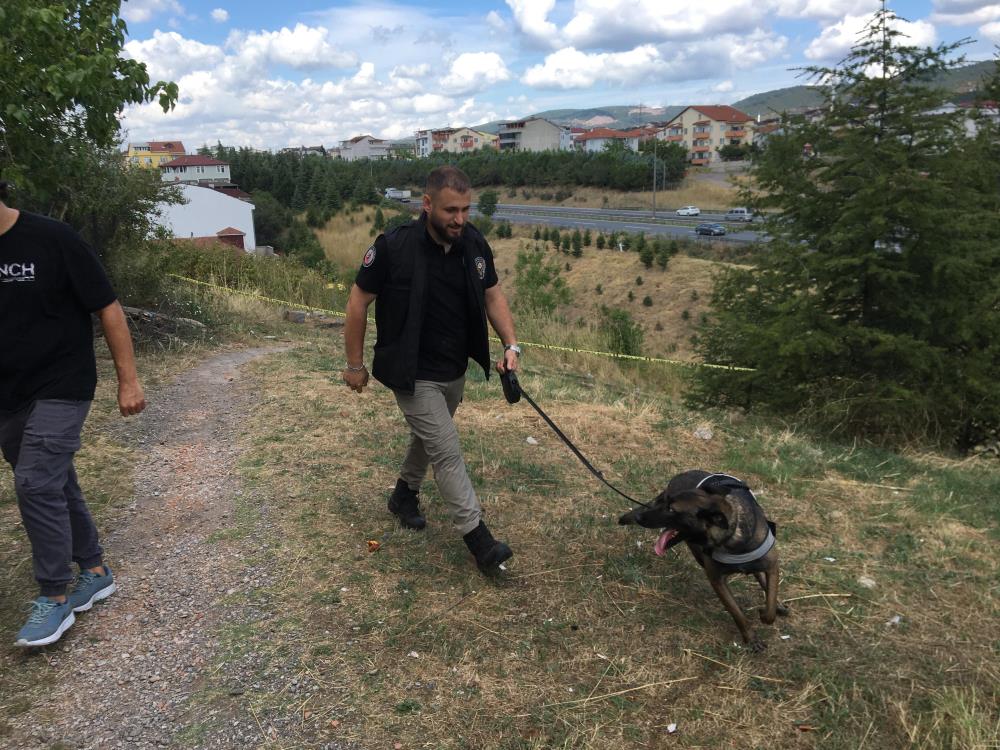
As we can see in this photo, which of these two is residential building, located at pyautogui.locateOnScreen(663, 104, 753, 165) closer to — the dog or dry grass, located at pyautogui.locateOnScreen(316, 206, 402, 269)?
dry grass, located at pyautogui.locateOnScreen(316, 206, 402, 269)

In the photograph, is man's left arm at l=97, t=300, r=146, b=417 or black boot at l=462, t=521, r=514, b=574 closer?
man's left arm at l=97, t=300, r=146, b=417

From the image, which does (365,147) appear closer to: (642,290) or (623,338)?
(642,290)

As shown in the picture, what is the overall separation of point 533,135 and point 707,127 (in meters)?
28.6

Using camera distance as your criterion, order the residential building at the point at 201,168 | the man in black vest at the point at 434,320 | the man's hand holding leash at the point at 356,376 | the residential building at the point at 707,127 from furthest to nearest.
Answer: the residential building at the point at 707,127 < the residential building at the point at 201,168 < the man's hand holding leash at the point at 356,376 < the man in black vest at the point at 434,320

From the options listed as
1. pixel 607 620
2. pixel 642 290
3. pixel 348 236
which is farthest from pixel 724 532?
pixel 348 236

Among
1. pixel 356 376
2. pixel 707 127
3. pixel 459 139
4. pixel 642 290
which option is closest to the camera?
pixel 356 376

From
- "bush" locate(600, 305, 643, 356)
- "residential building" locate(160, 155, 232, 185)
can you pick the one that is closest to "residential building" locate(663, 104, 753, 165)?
"residential building" locate(160, 155, 232, 185)

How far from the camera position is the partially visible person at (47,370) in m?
→ 2.82

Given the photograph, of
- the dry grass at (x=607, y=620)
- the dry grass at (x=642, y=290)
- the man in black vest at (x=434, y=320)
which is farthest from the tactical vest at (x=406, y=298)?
the dry grass at (x=642, y=290)

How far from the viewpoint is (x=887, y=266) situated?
22.5ft

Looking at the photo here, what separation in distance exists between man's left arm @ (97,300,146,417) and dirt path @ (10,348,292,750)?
0.89 meters

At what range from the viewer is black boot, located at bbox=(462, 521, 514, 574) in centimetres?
339

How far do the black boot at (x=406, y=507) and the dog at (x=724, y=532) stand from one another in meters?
1.38

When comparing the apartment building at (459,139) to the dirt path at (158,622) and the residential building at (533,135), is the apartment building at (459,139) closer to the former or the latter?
the residential building at (533,135)
